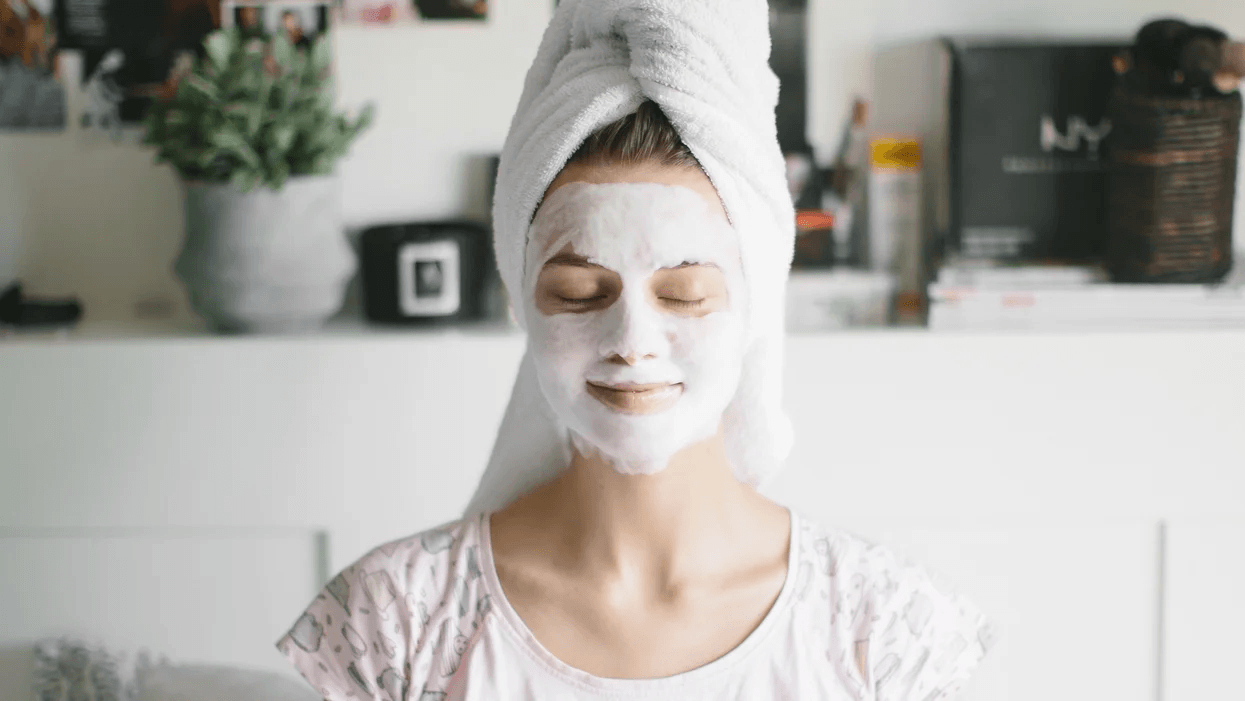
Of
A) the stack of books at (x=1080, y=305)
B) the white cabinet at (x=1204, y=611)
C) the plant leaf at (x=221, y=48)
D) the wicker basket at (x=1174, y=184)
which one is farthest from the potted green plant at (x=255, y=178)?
the white cabinet at (x=1204, y=611)

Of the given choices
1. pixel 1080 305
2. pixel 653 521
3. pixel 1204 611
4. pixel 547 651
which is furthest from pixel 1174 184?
pixel 547 651

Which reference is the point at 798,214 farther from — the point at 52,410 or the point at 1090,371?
the point at 52,410

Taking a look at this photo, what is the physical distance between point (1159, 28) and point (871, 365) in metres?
0.55

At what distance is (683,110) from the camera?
0.92 meters

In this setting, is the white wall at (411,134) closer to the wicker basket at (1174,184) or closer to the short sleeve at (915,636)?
the wicker basket at (1174,184)

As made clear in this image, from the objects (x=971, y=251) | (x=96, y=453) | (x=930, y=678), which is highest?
(x=971, y=251)

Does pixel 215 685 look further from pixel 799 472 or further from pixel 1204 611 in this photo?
pixel 1204 611

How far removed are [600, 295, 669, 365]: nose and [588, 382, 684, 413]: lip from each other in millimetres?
24

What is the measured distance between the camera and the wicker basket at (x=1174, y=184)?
147cm

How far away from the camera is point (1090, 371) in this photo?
150 centimetres

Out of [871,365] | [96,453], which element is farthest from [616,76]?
[96,453]

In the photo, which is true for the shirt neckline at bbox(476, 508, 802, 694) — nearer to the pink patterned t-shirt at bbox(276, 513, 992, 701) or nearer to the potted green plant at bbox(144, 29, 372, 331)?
the pink patterned t-shirt at bbox(276, 513, 992, 701)

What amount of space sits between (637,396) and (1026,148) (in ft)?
2.98

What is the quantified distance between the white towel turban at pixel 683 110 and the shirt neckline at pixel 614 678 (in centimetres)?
17
